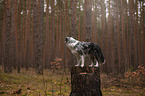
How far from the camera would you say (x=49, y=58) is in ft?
51.1

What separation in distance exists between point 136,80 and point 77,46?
5.80 meters

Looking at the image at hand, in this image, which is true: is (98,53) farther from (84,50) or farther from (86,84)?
(86,84)

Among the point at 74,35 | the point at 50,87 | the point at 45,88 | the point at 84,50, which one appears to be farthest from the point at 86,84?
the point at 74,35

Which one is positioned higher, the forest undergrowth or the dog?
the dog

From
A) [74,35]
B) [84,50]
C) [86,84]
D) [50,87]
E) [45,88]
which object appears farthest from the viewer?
[74,35]

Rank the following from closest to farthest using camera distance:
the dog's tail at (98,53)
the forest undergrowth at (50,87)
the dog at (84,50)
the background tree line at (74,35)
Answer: the dog at (84,50)
the dog's tail at (98,53)
the forest undergrowth at (50,87)
the background tree line at (74,35)

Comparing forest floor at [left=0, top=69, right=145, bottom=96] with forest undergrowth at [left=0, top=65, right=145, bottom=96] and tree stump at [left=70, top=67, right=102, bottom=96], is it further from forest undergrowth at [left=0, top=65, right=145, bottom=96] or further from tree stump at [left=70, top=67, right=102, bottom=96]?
tree stump at [left=70, top=67, right=102, bottom=96]

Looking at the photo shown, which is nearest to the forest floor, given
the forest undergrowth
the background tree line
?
the forest undergrowth

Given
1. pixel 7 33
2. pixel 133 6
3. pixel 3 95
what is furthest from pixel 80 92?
pixel 133 6

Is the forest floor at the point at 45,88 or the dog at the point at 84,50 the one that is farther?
the forest floor at the point at 45,88

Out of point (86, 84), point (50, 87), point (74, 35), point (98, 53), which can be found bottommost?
point (50, 87)

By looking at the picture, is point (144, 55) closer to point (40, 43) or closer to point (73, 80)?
point (40, 43)

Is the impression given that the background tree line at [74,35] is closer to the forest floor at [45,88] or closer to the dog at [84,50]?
the forest floor at [45,88]

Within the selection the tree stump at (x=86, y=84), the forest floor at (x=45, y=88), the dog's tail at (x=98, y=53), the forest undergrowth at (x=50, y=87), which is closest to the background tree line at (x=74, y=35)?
the forest undergrowth at (x=50, y=87)
